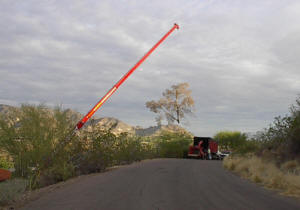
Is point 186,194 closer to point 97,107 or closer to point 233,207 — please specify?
point 233,207

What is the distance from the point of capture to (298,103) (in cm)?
2220

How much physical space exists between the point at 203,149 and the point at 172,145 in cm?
346

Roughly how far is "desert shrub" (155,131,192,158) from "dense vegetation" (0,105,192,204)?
19.0 meters

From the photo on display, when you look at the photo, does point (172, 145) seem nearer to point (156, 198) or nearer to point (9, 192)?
point (156, 198)

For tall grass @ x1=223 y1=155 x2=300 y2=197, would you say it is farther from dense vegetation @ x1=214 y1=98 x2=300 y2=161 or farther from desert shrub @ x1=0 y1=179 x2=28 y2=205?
desert shrub @ x1=0 y1=179 x2=28 y2=205

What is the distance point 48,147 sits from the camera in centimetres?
1602

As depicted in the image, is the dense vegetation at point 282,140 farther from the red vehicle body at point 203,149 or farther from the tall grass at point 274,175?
the red vehicle body at point 203,149

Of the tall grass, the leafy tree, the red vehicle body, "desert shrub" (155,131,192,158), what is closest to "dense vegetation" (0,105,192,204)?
the tall grass

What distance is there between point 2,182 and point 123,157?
14.2 metres

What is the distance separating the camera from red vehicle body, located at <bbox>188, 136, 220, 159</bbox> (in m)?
37.7

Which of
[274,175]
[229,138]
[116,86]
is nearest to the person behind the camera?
[274,175]

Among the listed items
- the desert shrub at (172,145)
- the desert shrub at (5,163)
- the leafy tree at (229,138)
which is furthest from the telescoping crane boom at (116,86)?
the leafy tree at (229,138)

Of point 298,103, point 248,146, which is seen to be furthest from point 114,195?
point 248,146

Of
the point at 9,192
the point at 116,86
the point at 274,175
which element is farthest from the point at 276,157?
the point at 9,192
